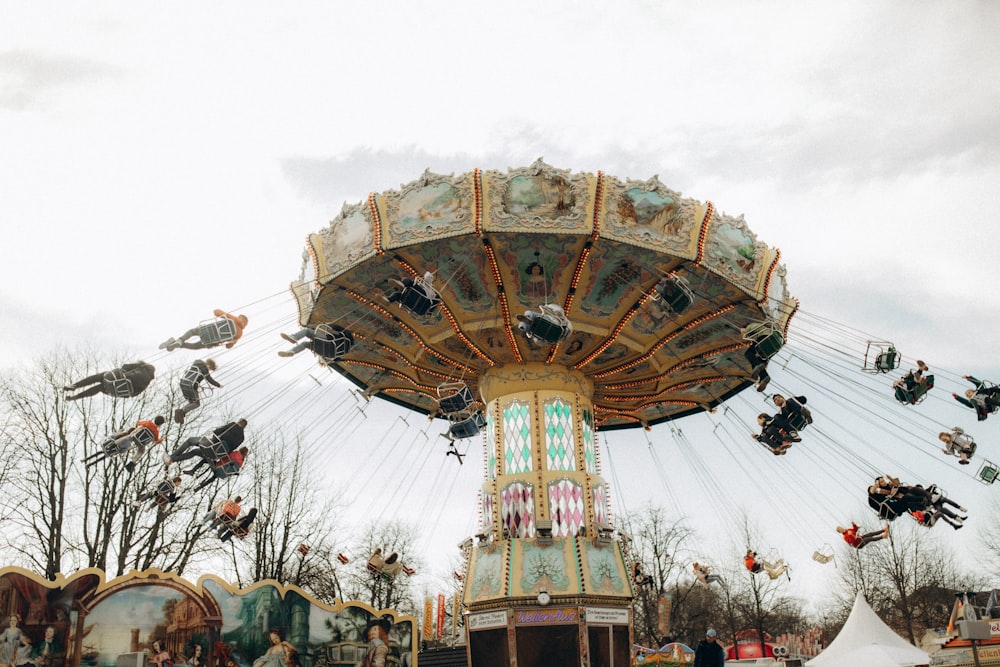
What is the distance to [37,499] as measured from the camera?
2034 centimetres

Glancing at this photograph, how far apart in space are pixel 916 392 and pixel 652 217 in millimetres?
6088

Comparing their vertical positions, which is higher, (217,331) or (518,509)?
(217,331)

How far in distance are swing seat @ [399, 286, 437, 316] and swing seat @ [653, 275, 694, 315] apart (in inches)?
156

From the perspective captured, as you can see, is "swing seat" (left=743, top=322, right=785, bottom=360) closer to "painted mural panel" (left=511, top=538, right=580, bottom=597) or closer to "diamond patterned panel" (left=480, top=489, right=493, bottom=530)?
"painted mural panel" (left=511, top=538, right=580, bottom=597)

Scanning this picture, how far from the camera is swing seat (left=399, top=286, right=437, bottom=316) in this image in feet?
44.1

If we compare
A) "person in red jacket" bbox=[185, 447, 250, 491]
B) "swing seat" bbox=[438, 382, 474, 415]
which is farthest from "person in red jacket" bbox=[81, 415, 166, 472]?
"swing seat" bbox=[438, 382, 474, 415]

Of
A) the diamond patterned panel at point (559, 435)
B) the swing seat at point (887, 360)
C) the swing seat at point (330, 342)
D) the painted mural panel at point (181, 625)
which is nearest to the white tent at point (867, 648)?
the swing seat at point (887, 360)

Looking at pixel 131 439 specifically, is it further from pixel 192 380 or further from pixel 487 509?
pixel 487 509

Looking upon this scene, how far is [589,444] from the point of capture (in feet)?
56.1

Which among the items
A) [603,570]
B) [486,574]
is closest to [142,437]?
[486,574]

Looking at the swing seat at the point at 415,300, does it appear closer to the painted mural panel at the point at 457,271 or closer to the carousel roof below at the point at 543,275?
the carousel roof below at the point at 543,275

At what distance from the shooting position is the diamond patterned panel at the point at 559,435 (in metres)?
16.3

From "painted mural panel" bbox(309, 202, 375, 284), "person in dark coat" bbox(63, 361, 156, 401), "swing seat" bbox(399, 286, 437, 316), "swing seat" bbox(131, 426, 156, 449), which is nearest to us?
"person in dark coat" bbox(63, 361, 156, 401)

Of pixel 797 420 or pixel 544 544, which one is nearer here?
pixel 544 544
